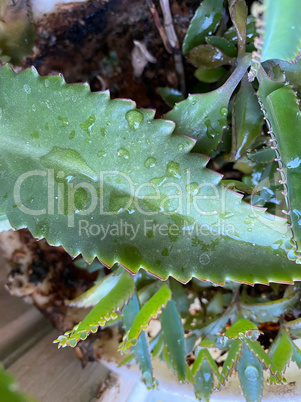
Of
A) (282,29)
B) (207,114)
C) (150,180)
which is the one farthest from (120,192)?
(282,29)

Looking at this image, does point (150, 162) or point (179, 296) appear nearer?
point (150, 162)

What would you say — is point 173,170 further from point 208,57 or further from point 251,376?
point 251,376

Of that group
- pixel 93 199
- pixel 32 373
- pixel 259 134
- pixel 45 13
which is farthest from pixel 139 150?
pixel 32 373

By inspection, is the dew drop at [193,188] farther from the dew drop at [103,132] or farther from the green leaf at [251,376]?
the green leaf at [251,376]

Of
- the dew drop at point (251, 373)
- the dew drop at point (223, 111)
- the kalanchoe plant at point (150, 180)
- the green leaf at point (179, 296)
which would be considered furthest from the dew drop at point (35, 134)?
the dew drop at point (251, 373)

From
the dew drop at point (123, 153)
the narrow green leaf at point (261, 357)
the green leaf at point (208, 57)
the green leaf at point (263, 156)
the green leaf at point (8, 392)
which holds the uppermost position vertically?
the green leaf at point (208, 57)

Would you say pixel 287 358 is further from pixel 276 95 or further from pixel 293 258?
pixel 276 95

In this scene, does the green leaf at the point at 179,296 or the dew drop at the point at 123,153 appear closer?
the dew drop at the point at 123,153
